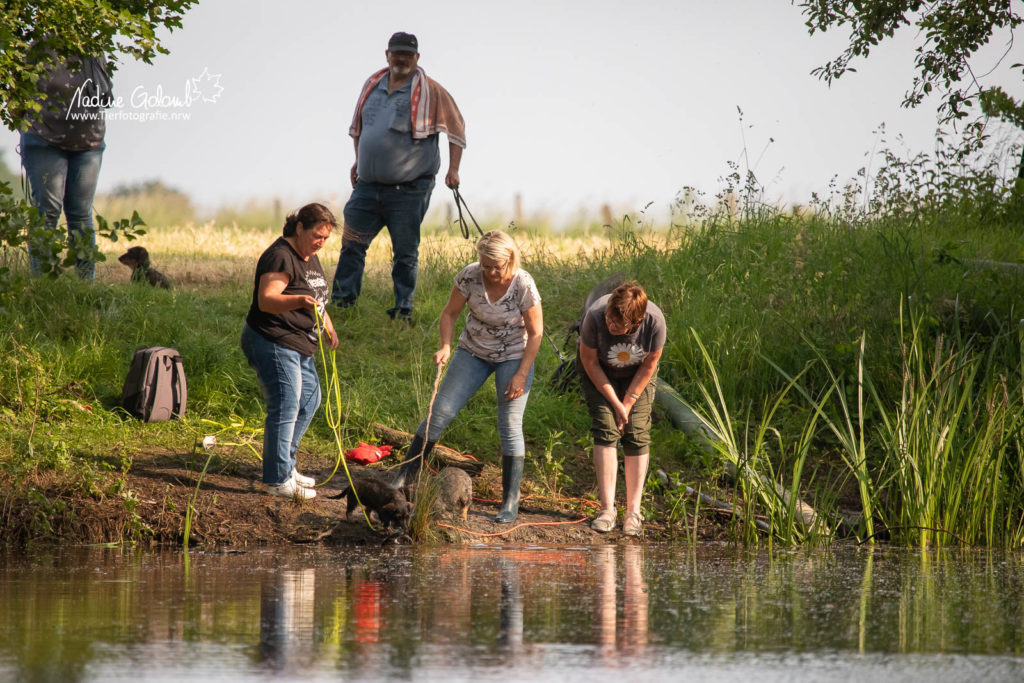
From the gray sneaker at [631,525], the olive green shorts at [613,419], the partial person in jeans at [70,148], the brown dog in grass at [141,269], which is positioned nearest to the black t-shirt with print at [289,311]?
the olive green shorts at [613,419]

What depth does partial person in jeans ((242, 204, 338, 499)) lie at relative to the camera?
6777mm

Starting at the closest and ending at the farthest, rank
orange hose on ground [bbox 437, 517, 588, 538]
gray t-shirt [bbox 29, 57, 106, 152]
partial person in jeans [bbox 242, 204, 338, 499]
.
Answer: partial person in jeans [bbox 242, 204, 338, 499]
orange hose on ground [bbox 437, 517, 588, 538]
gray t-shirt [bbox 29, 57, 106, 152]

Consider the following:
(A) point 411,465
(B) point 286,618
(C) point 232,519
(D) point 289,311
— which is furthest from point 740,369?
(B) point 286,618

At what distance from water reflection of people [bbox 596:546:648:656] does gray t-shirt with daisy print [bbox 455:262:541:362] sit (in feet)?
4.73

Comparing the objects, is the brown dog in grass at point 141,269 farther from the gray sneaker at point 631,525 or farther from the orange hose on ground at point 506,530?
the gray sneaker at point 631,525

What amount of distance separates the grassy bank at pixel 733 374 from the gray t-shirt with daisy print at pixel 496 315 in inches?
47.0

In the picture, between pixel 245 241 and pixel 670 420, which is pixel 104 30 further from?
pixel 245 241

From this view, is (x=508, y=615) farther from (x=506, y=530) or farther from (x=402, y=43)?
(x=402, y=43)

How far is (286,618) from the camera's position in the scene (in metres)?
4.65

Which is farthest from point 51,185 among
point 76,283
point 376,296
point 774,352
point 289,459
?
point 774,352

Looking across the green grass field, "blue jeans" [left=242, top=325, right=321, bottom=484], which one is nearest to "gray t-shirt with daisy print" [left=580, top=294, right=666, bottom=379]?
the green grass field

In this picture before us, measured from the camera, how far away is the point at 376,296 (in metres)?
12.8

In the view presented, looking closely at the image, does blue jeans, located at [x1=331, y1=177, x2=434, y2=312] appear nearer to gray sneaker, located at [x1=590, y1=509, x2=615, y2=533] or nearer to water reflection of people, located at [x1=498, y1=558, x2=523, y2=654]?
gray sneaker, located at [x1=590, y1=509, x2=615, y2=533]

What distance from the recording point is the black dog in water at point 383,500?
22.7 feet
